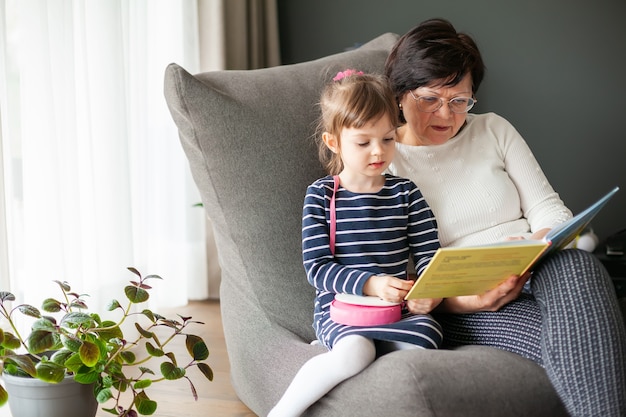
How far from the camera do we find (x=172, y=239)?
3.24 meters

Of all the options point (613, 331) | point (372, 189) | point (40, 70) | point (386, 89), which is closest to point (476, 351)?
point (613, 331)

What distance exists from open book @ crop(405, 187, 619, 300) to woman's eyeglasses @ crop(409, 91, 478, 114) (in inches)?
19.7

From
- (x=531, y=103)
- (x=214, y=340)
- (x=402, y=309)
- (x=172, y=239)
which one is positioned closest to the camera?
(x=402, y=309)

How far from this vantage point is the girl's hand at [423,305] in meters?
1.60

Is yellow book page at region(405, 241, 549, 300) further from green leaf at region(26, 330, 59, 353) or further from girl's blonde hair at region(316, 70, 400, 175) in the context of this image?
green leaf at region(26, 330, 59, 353)

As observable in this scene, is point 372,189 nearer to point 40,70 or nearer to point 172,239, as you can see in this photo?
point 40,70

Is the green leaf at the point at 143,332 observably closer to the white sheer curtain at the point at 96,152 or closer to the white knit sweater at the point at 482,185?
the white sheer curtain at the point at 96,152

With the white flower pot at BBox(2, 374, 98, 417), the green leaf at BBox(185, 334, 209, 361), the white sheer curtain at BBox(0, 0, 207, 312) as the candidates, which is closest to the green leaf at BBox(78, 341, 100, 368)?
the white flower pot at BBox(2, 374, 98, 417)

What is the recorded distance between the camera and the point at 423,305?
1608mm

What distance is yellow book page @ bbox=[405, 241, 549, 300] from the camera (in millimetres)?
1326

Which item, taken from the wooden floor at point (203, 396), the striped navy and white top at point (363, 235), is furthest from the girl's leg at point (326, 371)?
the wooden floor at point (203, 396)

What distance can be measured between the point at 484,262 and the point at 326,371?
0.37m

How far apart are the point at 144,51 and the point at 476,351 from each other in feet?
6.26

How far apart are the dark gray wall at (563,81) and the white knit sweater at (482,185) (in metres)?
1.55
